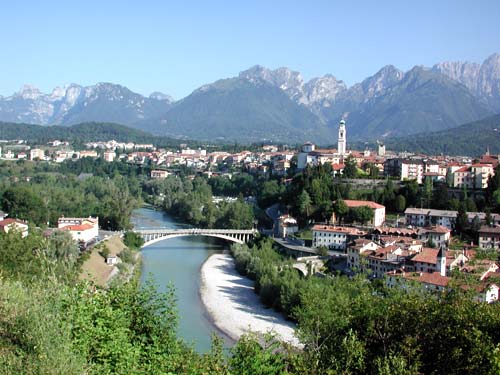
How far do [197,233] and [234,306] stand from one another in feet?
34.1

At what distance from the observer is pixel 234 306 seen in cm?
2155

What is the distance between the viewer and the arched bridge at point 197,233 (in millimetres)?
30719

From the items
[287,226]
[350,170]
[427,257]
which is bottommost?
[287,226]

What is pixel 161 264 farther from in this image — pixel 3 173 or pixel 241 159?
pixel 241 159

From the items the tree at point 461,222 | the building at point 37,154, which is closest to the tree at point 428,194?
the tree at point 461,222

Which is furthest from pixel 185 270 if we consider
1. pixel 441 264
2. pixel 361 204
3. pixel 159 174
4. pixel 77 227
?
Answer: pixel 159 174

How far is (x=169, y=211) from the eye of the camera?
46281 millimetres

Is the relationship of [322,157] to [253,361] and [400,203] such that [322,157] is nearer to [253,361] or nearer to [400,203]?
[400,203]

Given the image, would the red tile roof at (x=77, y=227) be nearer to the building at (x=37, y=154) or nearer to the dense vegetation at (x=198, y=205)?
the dense vegetation at (x=198, y=205)

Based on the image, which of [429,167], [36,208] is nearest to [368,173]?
[429,167]

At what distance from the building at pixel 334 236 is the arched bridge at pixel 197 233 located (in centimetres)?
501

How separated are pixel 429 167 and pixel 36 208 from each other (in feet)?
77.6

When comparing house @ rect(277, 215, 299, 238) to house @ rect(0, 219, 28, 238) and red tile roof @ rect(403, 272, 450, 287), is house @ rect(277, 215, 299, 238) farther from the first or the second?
house @ rect(0, 219, 28, 238)

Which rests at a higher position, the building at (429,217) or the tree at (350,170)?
the tree at (350,170)
